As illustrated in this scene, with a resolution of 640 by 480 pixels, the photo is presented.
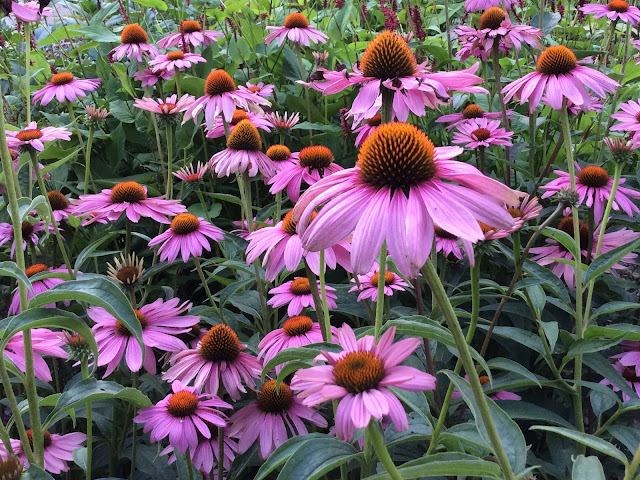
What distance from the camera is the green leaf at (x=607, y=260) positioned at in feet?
3.30

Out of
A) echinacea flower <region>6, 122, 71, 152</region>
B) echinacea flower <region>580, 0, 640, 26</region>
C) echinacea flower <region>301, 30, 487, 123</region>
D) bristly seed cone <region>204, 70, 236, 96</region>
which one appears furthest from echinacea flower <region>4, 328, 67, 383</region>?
echinacea flower <region>580, 0, 640, 26</region>

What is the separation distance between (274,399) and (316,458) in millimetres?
355

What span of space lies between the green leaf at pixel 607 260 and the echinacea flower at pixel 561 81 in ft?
1.13

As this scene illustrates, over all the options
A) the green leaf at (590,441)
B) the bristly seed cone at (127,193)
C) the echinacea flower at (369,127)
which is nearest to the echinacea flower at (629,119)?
the echinacea flower at (369,127)

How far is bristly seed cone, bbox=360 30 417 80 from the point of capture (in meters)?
0.93

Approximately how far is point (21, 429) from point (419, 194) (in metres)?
0.70

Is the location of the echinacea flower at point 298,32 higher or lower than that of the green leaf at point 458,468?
higher

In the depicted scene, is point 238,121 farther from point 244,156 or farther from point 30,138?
point 30,138

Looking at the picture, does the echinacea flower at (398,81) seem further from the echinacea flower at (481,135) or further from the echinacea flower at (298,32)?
the echinacea flower at (298,32)

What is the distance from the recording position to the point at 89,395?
0.88 m

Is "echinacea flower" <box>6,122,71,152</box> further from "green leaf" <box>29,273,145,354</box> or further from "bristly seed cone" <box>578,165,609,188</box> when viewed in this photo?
"bristly seed cone" <box>578,165,609,188</box>

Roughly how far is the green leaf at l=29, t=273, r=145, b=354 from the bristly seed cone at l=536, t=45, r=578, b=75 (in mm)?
1046

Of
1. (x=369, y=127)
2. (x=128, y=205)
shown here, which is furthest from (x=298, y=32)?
(x=128, y=205)

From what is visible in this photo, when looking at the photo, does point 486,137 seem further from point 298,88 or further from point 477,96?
point 298,88
